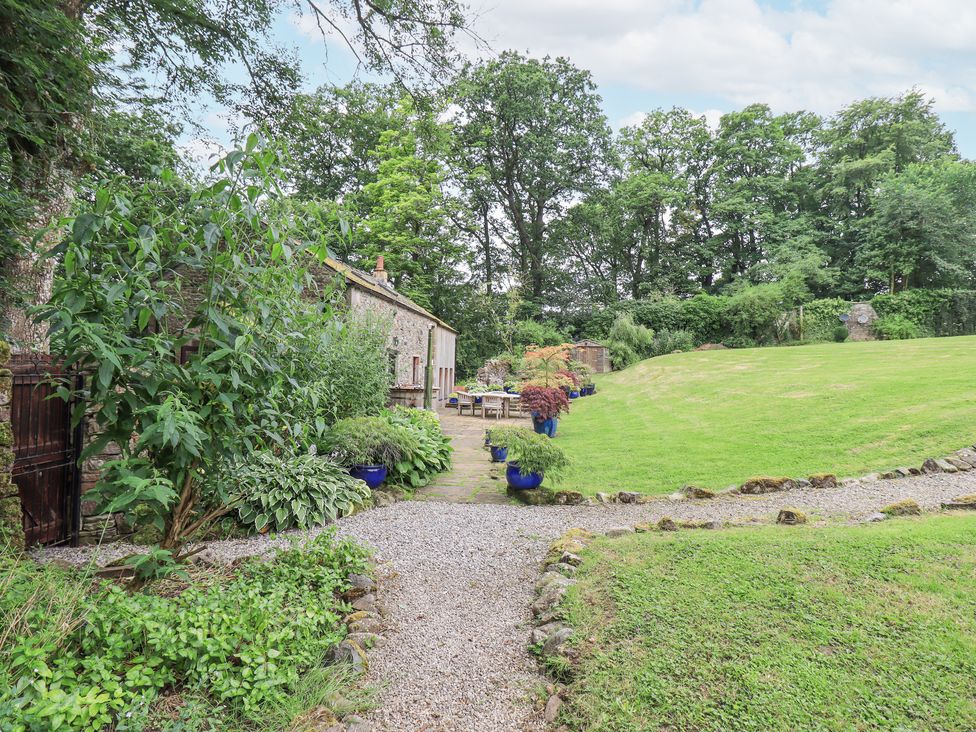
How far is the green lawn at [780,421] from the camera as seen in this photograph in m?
7.41

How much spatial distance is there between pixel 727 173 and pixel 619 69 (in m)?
18.5

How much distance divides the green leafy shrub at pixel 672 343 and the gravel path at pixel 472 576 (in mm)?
21128

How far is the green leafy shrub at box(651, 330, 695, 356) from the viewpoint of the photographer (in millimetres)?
26906

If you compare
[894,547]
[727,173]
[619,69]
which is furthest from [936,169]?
[894,547]

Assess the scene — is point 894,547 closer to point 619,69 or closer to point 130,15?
point 130,15

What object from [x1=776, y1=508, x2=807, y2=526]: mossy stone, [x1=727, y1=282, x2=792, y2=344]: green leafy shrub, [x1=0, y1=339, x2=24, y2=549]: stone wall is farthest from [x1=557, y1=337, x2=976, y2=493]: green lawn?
[x1=727, y1=282, x2=792, y2=344]: green leafy shrub

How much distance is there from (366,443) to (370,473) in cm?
45

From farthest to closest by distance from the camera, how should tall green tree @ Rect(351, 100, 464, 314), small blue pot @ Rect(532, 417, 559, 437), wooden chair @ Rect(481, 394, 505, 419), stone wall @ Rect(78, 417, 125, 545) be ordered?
tall green tree @ Rect(351, 100, 464, 314) → wooden chair @ Rect(481, 394, 505, 419) → small blue pot @ Rect(532, 417, 559, 437) → stone wall @ Rect(78, 417, 125, 545)

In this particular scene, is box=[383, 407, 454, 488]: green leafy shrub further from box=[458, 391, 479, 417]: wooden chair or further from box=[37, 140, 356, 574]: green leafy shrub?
box=[458, 391, 479, 417]: wooden chair

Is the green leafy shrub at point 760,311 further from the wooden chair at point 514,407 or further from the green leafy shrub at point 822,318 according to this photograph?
the wooden chair at point 514,407

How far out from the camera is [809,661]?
247 cm

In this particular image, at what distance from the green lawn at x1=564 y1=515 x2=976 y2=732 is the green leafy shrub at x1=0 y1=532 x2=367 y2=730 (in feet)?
5.06

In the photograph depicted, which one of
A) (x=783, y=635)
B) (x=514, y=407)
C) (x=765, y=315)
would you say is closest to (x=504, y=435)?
(x=783, y=635)

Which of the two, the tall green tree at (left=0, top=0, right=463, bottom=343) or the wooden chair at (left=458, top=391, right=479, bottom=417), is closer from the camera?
the tall green tree at (left=0, top=0, right=463, bottom=343)
